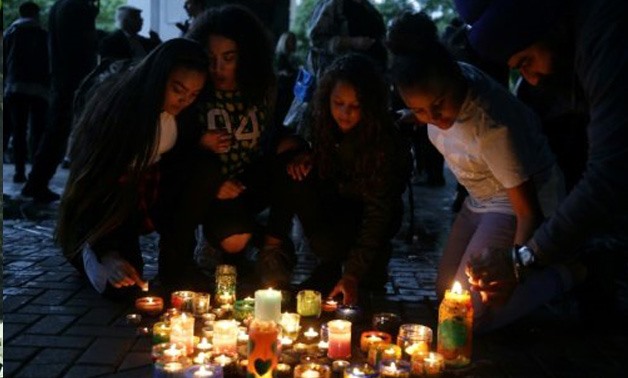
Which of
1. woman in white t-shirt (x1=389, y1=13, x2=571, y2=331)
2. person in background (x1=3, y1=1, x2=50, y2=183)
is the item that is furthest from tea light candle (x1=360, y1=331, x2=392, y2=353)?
person in background (x1=3, y1=1, x2=50, y2=183)

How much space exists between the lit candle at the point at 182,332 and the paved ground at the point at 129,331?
0.17m

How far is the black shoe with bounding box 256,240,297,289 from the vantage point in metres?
3.92

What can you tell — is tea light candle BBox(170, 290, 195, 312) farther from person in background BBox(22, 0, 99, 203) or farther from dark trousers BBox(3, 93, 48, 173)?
dark trousers BBox(3, 93, 48, 173)

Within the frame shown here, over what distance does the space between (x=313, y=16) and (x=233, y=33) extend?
204 cm

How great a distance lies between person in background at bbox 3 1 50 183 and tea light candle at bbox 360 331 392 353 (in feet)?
20.2

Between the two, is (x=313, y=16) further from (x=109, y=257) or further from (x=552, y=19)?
(x=552, y=19)

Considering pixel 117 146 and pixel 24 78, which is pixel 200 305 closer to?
pixel 117 146

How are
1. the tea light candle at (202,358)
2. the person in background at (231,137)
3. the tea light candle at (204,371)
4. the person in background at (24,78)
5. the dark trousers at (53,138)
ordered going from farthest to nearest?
the person in background at (24,78) < the dark trousers at (53,138) < the person in background at (231,137) < the tea light candle at (202,358) < the tea light candle at (204,371)

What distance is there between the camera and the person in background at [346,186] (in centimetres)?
374

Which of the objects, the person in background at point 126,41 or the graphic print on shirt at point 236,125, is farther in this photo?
the person in background at point 126,41

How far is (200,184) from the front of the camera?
3.85 meters

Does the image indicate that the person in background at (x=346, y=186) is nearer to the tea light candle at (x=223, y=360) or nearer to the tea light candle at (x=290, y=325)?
the tea light candle at (x=290, y=325)

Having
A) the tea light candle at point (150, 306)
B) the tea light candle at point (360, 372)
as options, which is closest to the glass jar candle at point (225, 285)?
the tea light candle at point (150, 306)

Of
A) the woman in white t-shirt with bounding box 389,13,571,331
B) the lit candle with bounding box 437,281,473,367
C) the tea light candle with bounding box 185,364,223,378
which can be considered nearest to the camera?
the tea light candle with bounding box 185,364,223,378
